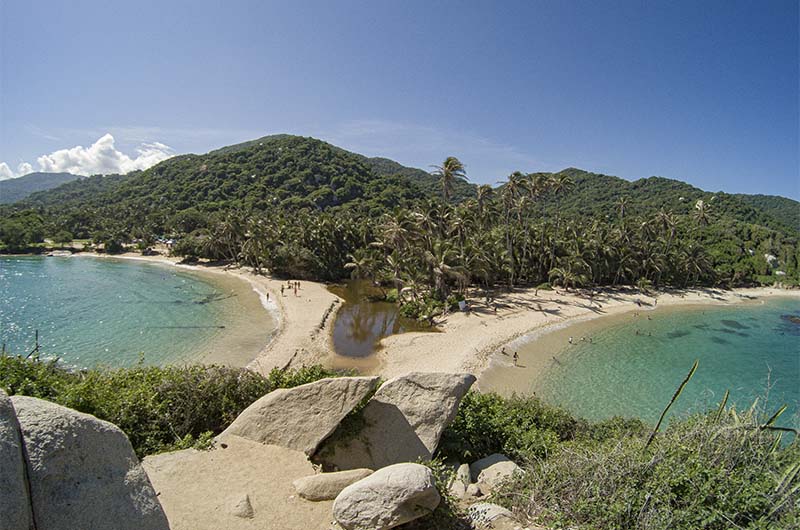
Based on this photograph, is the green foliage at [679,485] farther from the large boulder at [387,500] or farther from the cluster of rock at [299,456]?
the large boulder at [387,500]

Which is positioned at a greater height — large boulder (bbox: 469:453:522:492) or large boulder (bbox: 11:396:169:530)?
large boulder (bbox: 11:396:169:530)

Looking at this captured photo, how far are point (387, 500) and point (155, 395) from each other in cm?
680

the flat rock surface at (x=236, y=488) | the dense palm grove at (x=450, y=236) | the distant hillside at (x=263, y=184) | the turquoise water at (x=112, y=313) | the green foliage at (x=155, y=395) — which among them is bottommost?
the turquoise water at (x=112, y=313)

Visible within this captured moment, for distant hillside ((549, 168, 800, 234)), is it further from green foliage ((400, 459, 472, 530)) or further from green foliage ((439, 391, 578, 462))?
green foliage ((400, 459, 472, 530))

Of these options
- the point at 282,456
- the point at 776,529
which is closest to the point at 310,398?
the point at 282,456

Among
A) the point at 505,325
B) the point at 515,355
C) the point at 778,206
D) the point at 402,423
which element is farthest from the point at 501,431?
the point at 778,206

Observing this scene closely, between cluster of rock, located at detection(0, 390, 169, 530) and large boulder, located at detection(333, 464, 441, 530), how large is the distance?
2.93m

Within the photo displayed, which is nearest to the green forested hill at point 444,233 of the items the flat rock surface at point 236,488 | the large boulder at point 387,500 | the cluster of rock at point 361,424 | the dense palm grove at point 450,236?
the dense palm grove at point 450,236

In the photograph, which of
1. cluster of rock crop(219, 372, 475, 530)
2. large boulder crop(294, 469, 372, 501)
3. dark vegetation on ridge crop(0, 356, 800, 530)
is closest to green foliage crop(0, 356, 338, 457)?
dark vegetation on ridge crop(0, 356, 800, 530)

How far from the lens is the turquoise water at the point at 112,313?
87.8 feet

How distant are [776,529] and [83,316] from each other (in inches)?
1867

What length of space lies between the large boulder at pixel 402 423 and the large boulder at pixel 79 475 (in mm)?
5034

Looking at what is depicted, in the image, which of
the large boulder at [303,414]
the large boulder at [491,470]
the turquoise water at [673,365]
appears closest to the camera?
the large boulder at [303,414]

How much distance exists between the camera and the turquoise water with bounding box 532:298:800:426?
21766 mm
